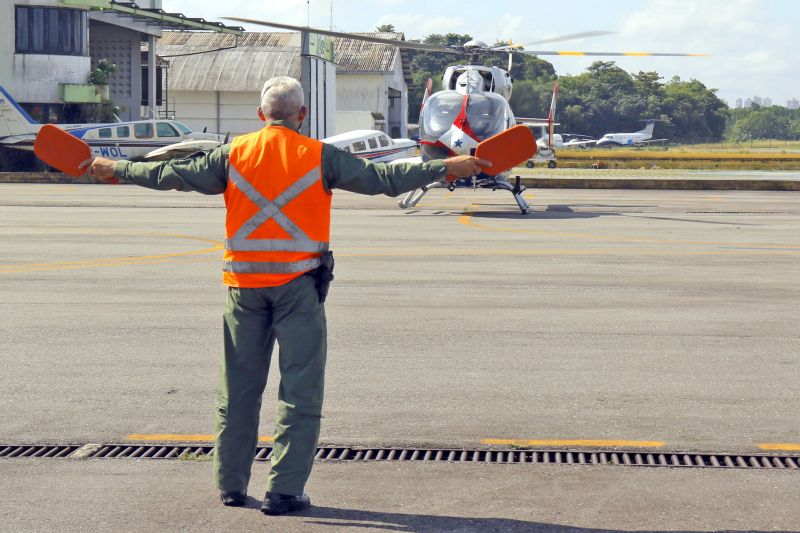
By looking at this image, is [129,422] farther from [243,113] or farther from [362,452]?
[243,113]

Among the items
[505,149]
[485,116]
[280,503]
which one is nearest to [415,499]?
[280,503]

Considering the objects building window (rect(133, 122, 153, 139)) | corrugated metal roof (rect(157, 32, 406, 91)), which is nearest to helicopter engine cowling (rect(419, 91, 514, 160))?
building window (rect(133, 122, 153, 139))

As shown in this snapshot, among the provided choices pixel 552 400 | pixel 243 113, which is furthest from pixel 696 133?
pixel 552 400

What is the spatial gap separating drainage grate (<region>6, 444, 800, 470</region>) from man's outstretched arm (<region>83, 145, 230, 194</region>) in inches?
61.3

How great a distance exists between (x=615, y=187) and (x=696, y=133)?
123080 mm

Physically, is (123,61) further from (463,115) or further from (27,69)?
(463,115)

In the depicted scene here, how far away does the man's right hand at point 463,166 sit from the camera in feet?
18.9

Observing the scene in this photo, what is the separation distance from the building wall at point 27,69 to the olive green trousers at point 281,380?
44947 millimetres

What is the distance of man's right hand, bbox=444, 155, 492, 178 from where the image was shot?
5.77 meters

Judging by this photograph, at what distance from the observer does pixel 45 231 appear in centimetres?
2008

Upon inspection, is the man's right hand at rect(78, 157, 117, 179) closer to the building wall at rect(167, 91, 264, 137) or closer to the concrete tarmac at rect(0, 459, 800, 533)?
the concrete tarmac at rect(0, 459, 800, 533)

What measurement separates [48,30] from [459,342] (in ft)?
141

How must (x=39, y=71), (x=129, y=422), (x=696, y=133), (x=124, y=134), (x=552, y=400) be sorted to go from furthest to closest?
1. (x=696, y=133)
2. (x=39, y=71)
3. (x=124, y=134)
4. (x=552, y=400)
5. (x=129, y=422)

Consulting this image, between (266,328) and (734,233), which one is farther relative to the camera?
(734,233)
